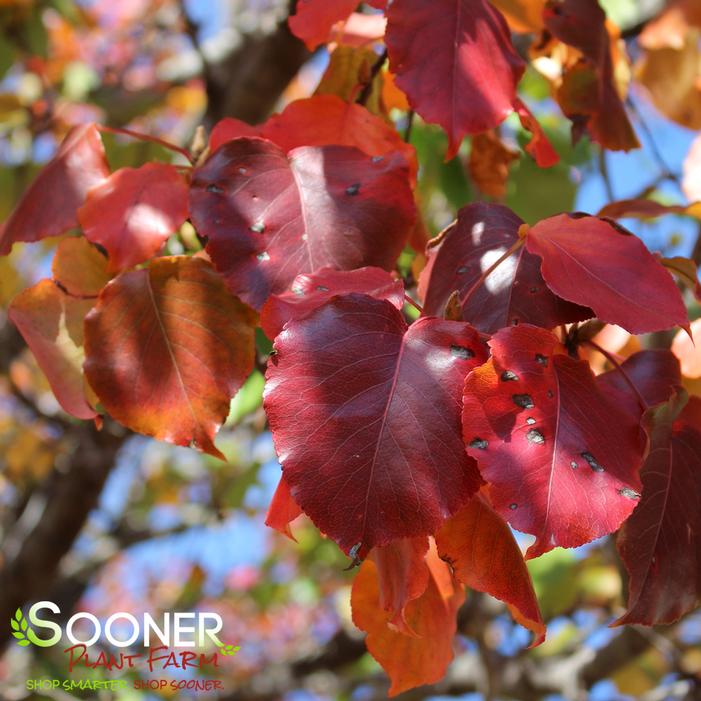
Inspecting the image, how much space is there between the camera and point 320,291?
1.91 ft

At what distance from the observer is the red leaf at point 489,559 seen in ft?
1.75

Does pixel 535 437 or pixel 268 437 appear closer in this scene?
pixel 535 437

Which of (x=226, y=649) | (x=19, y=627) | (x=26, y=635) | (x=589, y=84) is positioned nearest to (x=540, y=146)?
(x=589, y=84)

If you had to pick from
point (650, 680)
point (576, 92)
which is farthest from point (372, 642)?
point (650, 680)

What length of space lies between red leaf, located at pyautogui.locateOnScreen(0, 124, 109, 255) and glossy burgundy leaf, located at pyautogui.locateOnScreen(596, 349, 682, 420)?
0.49 meters

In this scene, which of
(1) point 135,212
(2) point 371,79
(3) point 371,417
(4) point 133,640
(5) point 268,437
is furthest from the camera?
(5) point 268,437

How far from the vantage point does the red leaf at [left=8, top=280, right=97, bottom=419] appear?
0.71 meters

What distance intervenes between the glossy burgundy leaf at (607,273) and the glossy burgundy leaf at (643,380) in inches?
2.6

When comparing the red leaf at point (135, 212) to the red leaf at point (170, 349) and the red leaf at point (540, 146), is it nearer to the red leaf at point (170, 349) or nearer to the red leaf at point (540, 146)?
the red leaf at point (170, 349)

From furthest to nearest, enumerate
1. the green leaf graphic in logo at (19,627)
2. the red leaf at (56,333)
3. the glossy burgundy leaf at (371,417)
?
the green leaf graphic in logo at (19,627), the red leaf at (56,333), the glossy burgundy leaf at (371,417)

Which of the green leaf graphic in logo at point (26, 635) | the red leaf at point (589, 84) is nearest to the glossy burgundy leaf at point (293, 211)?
the red leaf at point (589, 84)

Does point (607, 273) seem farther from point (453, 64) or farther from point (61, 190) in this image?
point (61, 190)

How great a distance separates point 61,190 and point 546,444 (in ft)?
1.70

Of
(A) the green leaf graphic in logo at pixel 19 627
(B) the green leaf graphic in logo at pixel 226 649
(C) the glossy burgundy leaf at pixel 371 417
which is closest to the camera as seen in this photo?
(C) the glossy burgundy leaf at pixel 371 417
